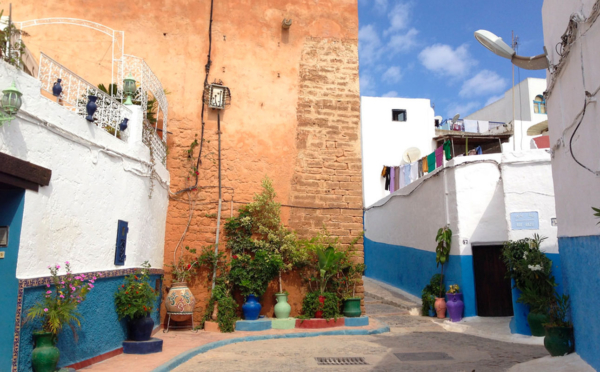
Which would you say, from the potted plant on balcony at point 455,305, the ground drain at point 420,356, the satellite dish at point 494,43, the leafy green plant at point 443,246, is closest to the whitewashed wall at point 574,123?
the satellite dish at point 494,43

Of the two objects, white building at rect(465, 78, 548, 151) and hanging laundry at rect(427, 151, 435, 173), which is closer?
hanging laundry at rect(427, 151, 435, 173)

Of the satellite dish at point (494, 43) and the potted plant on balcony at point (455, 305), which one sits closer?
the satellite dish at point (494, 43)

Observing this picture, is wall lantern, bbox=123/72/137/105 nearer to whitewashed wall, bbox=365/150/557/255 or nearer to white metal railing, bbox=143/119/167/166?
white metal railing, bbox=143/119/167/166

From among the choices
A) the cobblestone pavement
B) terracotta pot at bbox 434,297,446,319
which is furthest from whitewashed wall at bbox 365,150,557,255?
the cobblestone pavement

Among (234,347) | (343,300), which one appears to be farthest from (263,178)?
(234,347)

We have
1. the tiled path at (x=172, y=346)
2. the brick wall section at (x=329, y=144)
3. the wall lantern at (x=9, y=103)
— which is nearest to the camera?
the wall lantern at (x=9, y=103)

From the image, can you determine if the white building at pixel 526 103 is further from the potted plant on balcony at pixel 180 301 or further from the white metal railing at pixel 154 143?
the potted plant on balcony at pixel 180 301

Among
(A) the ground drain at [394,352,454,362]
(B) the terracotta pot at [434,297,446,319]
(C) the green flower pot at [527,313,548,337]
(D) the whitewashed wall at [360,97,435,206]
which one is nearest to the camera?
(A) the ground drain at [394,352,454,362]

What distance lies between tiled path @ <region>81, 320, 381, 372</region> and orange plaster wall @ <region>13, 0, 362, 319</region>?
1.14 metres

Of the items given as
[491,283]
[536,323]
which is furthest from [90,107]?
[491,283]

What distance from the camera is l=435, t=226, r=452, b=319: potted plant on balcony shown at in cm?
1159

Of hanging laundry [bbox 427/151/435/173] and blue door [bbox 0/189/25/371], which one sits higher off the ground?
hanging laundry [bbox 427/151/435/173]

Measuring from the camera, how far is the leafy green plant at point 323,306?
31.4 feet

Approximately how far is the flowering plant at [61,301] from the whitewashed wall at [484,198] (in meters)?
7.97
